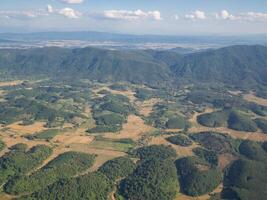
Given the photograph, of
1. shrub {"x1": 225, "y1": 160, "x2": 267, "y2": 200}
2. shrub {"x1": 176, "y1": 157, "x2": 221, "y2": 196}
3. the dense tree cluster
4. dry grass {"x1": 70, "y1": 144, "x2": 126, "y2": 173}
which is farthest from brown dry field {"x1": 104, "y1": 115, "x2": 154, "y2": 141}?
shrub {"x1": 225, "y1": 160, "x2": 267, "y2": 200}

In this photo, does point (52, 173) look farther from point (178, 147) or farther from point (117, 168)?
point (178, 147)

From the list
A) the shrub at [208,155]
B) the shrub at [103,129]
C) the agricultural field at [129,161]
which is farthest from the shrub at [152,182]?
the shrub at [103,129]

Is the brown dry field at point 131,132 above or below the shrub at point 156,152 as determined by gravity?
below

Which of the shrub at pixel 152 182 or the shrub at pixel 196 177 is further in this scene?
the shrub at pixel 196 177

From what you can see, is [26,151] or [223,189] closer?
[223,189]

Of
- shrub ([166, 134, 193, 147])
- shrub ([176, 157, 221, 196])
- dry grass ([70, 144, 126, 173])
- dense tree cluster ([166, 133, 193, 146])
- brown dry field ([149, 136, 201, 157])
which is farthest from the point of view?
dense tree cluster ([166, 133, 193, 146])

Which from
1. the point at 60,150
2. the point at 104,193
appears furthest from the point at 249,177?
the point at 60,150

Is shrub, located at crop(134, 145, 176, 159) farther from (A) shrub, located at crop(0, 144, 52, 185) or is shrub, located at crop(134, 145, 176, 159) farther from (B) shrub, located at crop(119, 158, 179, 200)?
(A) shrub, located at crop(0, 144, 52, 185)

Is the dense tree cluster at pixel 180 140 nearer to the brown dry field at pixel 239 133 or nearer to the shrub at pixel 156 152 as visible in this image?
the shrub at pixel 156 152

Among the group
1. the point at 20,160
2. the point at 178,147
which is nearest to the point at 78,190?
the point at 20,160

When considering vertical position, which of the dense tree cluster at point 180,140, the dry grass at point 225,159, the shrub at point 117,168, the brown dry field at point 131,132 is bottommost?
the brown dry field at point 131,132

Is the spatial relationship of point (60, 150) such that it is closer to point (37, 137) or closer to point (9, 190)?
point (37, 137)
